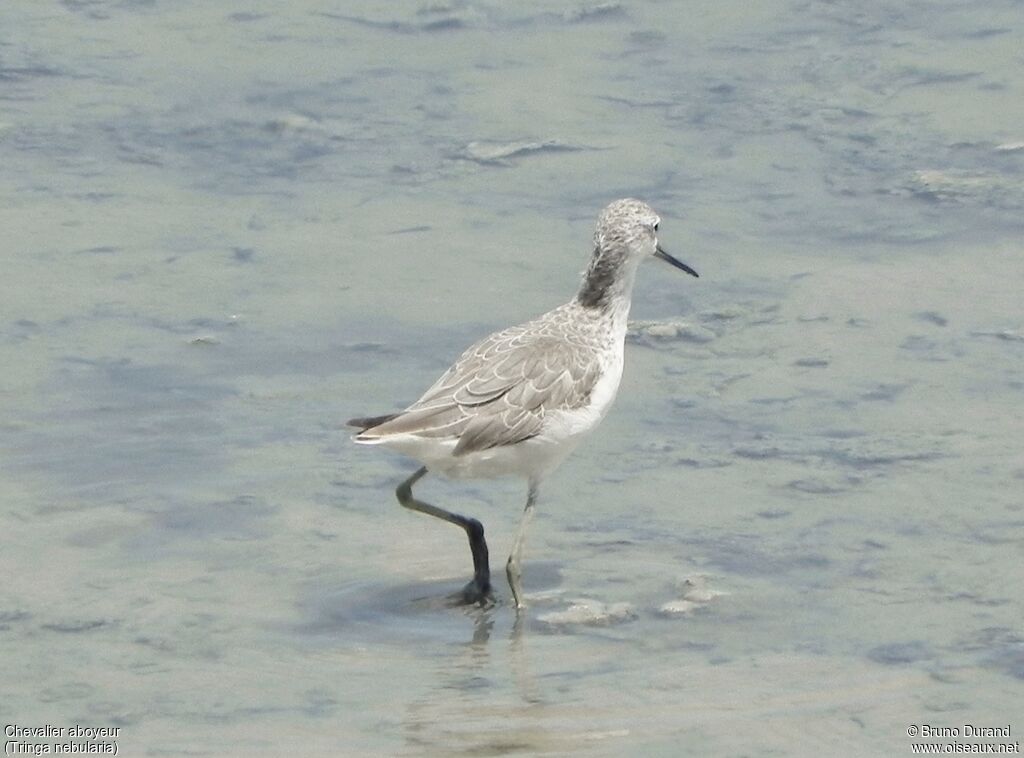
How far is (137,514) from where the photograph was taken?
9039mm

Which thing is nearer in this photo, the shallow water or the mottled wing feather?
the shallow water

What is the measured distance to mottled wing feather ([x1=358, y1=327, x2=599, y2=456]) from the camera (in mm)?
8242

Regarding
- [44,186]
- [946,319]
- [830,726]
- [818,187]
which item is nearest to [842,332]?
[946,319]

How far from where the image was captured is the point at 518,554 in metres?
8.45

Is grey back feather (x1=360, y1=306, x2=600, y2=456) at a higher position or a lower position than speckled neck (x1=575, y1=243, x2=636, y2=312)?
lower

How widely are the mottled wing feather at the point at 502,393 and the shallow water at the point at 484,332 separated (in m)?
0.73

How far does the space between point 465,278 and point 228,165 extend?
7.38ft

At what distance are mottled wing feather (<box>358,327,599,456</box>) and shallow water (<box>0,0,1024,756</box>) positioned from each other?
28.7 inches

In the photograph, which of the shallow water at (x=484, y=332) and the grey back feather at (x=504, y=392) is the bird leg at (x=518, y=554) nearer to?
the shallow water at (x=484, y=332)

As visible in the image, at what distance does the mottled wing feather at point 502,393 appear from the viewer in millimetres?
8242

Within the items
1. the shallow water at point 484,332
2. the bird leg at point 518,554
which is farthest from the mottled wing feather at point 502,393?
the shallow water at point 484,332
